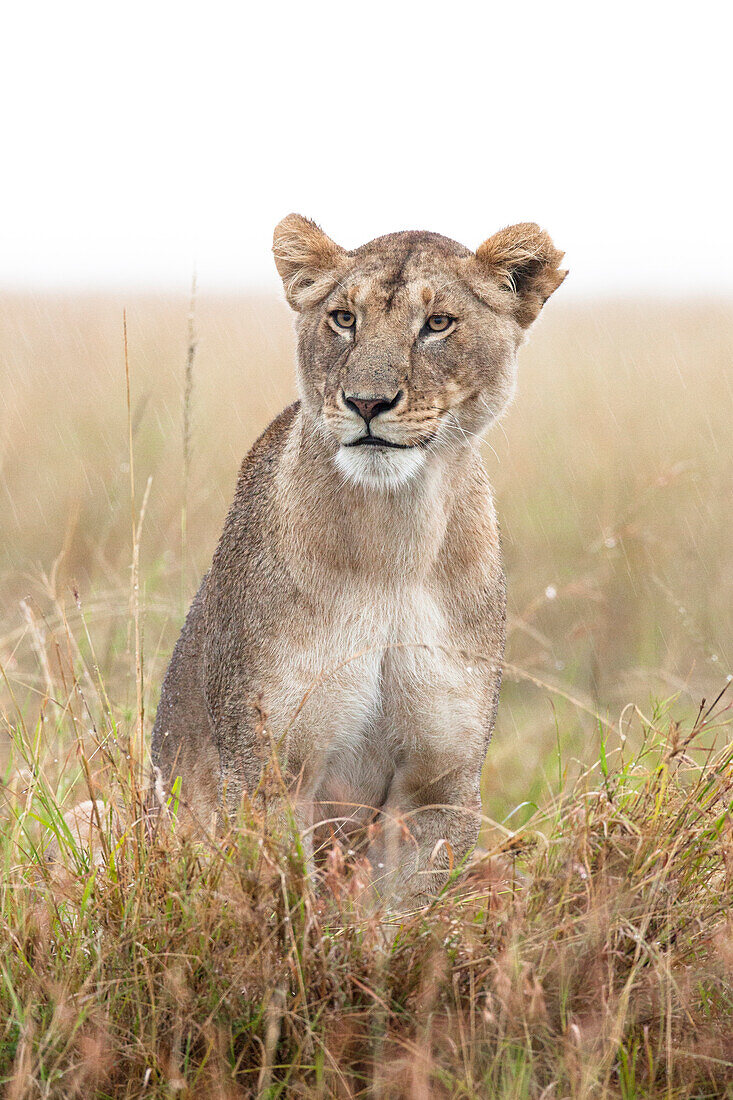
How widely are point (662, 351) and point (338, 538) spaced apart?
43.5 ft

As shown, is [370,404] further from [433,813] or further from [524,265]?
[433,813]

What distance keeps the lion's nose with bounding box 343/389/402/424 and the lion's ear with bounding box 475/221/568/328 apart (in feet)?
2.20

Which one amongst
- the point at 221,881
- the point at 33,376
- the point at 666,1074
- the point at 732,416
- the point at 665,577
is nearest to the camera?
the point at 666,1074

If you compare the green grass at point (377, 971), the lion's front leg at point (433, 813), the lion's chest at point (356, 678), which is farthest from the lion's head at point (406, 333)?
the green grass at point (377, 971)

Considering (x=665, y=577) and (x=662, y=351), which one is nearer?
(x=665, y=577)

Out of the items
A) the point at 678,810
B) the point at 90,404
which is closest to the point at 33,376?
the point at 90,404

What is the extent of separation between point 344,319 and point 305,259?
325mm

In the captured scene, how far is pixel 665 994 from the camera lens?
9.39ft

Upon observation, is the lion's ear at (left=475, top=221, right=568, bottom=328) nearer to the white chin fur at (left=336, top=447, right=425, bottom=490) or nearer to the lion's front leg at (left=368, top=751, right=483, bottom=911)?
the white chin fur at (left=336, top=447, right=425, bottom=490)

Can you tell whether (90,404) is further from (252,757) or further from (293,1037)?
(293,1037)

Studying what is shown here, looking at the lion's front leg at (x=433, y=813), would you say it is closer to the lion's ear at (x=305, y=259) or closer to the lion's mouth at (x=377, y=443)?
the lion's mouth at (x=377, y=443)

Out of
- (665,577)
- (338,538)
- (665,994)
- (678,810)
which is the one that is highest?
(338,538)

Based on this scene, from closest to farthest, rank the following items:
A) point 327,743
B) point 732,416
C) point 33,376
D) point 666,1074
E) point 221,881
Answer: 1. point 666,1074
2. point 221,881
3. point 327,743
4. point 732,416
5. point 33,376

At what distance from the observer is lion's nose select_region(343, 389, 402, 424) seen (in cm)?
340
